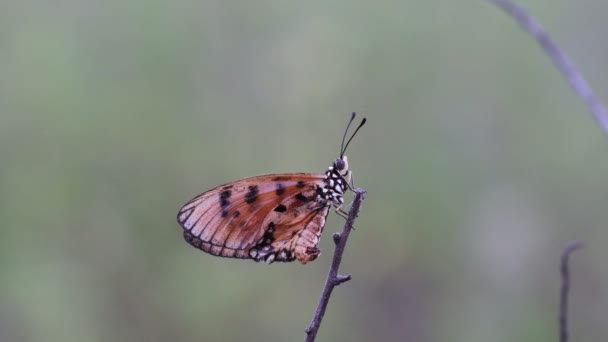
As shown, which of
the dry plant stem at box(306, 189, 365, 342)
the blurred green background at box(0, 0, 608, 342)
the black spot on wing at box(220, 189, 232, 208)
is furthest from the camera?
the blurred green background at box(0, 0, 608, 342)

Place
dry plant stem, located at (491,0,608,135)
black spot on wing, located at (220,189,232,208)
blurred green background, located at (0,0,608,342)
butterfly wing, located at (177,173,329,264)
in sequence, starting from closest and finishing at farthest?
dry plant stem, located at (491,0,608,135), butterfly wing, located at (177,173,329,264), black spot on wing, located at (220,189,232,208), blurred green background, located at (0,0,608,342)

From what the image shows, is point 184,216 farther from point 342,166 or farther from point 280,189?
point 342,166

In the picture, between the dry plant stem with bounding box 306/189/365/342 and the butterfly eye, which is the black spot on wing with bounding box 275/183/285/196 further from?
the dry plant stem with bounding box 306/189/365/342

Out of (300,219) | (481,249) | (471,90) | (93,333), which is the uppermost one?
(471,90)

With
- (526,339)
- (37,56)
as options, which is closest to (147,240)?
(37,56)

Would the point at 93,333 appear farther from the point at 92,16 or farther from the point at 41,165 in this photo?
the point at 92,16

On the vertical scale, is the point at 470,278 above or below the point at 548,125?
below

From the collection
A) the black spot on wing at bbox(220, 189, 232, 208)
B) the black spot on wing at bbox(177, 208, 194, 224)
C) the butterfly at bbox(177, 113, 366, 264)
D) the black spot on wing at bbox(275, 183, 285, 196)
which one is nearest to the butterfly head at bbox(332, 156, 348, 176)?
the butterfly at bbox(177, 113, 366, 264)

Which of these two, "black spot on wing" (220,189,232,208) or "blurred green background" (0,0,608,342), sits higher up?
"blurred green background" (0,0,608,342)

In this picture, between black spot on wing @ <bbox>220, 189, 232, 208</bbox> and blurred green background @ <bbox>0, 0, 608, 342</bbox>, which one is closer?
black spot on wing @ <bbox>220, 189, 232, 208</bbox>
